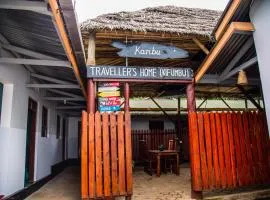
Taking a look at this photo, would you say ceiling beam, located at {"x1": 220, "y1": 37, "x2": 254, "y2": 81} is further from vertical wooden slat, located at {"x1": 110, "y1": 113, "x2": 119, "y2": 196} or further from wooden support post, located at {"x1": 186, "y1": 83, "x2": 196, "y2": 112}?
vertical wooden slat, located at {"x1": 110, "y1": 113, "x2": 119, "y2": 196}

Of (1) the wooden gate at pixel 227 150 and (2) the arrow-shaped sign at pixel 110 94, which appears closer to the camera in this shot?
(1) the wooden gate at pixel 227 150

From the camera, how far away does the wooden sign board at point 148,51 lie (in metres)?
6.14

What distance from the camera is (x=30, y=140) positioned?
28.8 ft

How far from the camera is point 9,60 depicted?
18.5ft

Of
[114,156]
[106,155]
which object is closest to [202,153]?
[114,156]

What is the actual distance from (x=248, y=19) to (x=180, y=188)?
418 cm

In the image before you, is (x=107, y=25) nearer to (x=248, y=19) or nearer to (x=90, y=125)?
(x=90, y=125)

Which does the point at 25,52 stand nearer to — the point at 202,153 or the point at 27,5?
the point at 27,5

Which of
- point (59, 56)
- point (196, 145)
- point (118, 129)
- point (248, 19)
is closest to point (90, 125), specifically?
point (118, 129)

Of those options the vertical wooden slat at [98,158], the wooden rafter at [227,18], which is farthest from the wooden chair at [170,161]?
the wooden rafter at [227,18]

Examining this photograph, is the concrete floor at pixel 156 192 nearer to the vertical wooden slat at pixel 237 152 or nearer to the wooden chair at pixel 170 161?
the vertical wooden slat at pixel 237 152

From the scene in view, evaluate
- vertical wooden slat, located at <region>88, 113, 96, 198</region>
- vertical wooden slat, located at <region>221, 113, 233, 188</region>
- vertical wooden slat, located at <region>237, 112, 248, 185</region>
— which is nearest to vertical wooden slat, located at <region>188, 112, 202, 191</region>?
vertical wooden slat, located at <region>221, 113, 233, 188</region>

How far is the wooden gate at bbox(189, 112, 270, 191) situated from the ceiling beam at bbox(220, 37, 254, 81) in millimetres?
1294

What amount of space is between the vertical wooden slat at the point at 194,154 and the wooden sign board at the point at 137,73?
98cm
